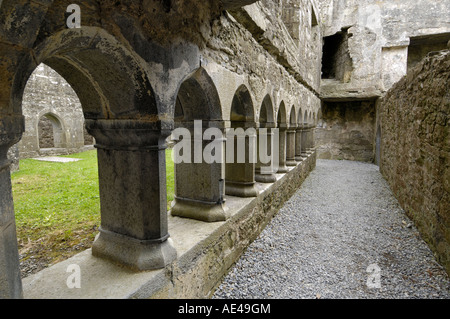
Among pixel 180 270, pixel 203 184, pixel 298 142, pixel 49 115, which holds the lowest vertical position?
pixel 180 270

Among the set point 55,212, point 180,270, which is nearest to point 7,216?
point 180,270

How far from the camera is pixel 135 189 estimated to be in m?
2.03

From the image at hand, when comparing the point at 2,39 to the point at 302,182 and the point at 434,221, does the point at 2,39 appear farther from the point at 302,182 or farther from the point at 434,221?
the point at 302,182

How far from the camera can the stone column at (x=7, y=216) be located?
1107 millimetres

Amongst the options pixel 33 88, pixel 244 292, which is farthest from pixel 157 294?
pixel 33 88

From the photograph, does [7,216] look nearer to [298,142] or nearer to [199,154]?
[199,154]

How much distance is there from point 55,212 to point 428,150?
5607 millimetres

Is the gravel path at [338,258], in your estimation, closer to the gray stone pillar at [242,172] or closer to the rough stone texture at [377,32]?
the gray stone pillar at [242,172]

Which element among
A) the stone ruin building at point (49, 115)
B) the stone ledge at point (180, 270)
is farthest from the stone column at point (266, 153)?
the stone ruin building at point (49, 115)

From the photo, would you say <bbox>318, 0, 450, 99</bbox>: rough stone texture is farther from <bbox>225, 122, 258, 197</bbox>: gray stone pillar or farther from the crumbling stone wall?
the crumbling stone wall

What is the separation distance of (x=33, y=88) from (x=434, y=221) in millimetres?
12883

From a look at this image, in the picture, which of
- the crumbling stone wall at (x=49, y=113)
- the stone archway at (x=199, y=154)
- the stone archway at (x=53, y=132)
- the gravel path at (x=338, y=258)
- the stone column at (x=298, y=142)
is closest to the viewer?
the gravel path at (x=338, y=258)

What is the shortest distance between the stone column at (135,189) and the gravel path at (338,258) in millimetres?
1031
